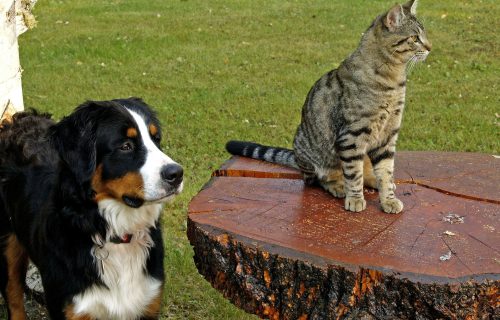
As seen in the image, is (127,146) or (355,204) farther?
(355,204)

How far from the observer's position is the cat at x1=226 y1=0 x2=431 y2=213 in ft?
12.2

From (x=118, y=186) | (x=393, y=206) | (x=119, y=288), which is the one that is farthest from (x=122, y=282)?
(x=393, y=206)

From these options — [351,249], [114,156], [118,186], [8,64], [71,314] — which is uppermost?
[8,64]

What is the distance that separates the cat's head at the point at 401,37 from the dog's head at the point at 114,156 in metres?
1.39

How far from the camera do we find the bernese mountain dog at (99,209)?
3.17m

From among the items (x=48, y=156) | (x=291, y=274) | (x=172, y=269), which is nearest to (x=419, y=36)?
(x=291, y=274)

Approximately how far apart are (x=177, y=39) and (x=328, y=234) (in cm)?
980

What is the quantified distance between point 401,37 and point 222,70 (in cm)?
737

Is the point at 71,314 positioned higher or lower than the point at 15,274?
higher

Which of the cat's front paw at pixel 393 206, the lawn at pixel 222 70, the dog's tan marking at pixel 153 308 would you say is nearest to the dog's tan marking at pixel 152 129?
the dog's tan marking at pixel 153 308

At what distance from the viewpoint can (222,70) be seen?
35.9 feet

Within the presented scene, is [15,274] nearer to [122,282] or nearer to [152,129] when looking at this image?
[122,282]

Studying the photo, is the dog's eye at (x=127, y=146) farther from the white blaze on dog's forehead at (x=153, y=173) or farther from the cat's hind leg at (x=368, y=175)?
the cat's hind leg at (x=368, y=175)

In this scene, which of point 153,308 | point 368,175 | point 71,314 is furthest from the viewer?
point 368,175
